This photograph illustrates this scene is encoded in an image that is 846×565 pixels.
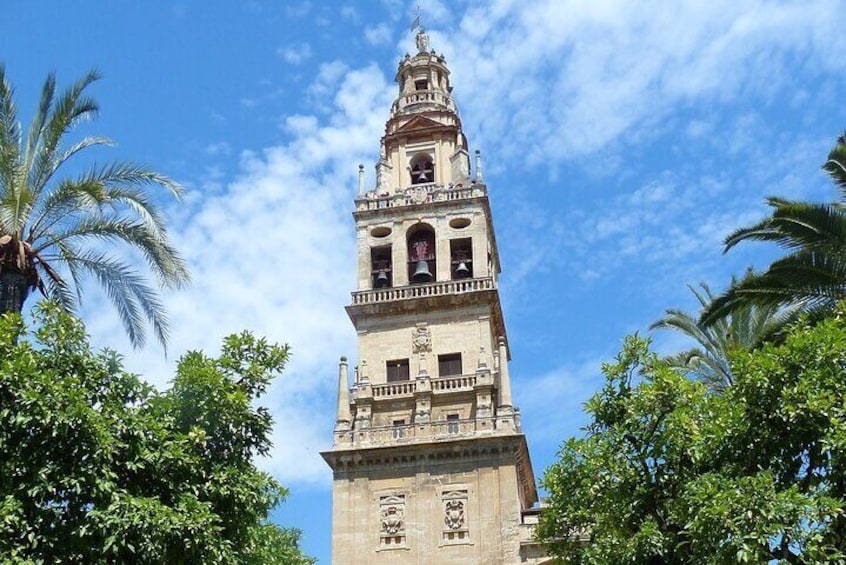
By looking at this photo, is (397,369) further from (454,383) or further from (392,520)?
(392,520)

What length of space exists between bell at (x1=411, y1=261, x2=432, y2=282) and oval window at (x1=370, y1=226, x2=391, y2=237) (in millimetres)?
2236

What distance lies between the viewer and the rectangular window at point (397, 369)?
41.3m

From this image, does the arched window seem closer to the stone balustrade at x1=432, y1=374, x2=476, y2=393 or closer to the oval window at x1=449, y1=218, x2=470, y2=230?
the oval window at x1=449, y1=218, x2=470, y2=230

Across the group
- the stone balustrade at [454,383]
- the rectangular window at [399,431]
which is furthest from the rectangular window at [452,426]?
the rectangular window at [399,431]

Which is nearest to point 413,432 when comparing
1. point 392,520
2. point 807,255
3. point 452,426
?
point 452,426

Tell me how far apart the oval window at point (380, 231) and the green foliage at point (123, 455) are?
2694 cm

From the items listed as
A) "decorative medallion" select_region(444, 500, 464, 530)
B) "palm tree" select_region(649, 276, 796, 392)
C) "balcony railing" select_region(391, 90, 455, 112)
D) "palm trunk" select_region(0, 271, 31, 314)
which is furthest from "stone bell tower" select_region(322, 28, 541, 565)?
"palm trunk" select_region(0, 271, 31, 314)

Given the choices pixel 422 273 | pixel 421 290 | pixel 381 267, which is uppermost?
pixel 381 267

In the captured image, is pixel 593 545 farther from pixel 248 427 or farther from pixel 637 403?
pixel 248 427

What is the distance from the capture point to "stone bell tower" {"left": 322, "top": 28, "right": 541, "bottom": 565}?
37.5 m

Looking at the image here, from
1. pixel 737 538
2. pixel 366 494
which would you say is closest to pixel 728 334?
pixel 737 538

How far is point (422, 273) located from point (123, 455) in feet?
90.2

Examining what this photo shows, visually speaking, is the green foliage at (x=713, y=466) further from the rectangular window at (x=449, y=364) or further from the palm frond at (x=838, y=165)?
the rectangular window at (x=449, y=364)

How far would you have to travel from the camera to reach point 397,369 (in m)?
41.4
